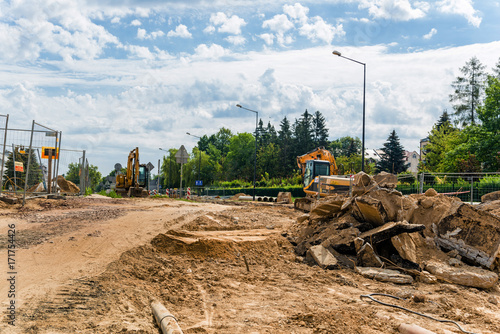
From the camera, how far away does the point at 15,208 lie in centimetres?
1254

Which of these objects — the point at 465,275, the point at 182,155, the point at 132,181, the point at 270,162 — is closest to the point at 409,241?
the point at 465,275

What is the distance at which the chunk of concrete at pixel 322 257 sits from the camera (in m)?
8.41

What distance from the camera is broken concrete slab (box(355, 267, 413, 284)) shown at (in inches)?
302

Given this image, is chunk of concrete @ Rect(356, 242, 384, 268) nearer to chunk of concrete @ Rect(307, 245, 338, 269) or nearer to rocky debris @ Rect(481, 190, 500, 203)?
chunk of concrete @ Rect(307, 245, 338, 269)

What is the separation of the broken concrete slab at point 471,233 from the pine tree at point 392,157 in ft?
201

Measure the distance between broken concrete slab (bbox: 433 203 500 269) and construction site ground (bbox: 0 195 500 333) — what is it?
1.13 meters

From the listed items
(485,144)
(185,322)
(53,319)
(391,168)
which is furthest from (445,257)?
(391,168)

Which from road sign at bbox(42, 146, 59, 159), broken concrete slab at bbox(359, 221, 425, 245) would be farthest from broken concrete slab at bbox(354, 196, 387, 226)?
road sign at bbox(42, 146, 59, 159)

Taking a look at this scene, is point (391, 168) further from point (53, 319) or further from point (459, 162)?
point (53, 319)

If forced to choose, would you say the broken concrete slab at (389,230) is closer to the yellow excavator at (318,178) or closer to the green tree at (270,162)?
the yellow excavator at (318,178)

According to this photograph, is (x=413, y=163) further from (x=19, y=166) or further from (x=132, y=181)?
(x=19, y=166)

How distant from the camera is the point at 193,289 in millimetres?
6453

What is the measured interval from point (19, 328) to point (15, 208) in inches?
377

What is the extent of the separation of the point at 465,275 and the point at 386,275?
140cm
